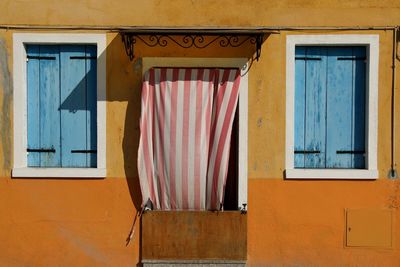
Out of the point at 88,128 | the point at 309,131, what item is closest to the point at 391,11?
the point at 309,131

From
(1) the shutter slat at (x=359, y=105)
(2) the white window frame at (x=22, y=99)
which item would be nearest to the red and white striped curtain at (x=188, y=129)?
(2) the white window frame at (x=22, y=99)

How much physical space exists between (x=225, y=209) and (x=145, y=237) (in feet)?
3.39

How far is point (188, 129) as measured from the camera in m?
5.90

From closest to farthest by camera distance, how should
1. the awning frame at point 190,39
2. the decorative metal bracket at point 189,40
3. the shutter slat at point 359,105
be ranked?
the awning frame at point 190,39
the decorative metal bracket at point 189,40
the shutter slat at point 359,105

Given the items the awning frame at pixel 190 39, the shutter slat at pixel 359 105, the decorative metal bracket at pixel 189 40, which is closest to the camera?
the awning frame at pixel 190 39

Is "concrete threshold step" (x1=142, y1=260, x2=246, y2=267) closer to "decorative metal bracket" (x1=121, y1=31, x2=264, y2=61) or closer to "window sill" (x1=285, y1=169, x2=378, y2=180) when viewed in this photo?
"window sill" (x1=285, y1=169, x2=378, y2=180)

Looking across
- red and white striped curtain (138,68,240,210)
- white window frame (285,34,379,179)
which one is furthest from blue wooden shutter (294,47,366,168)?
red and white striped curtain (138,68,240,210)

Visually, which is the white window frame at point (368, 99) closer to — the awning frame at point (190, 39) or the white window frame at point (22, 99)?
the awning frame at point (190, 39)

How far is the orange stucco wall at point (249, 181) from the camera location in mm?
5934

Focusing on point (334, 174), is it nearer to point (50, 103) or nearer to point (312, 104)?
point (312, 104)

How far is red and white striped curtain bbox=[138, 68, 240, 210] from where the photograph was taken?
5891mm

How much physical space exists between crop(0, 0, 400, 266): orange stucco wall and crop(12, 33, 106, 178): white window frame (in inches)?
3.1

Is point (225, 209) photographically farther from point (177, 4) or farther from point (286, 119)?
point (177, 4)

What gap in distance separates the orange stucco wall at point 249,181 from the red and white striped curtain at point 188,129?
0.18m
